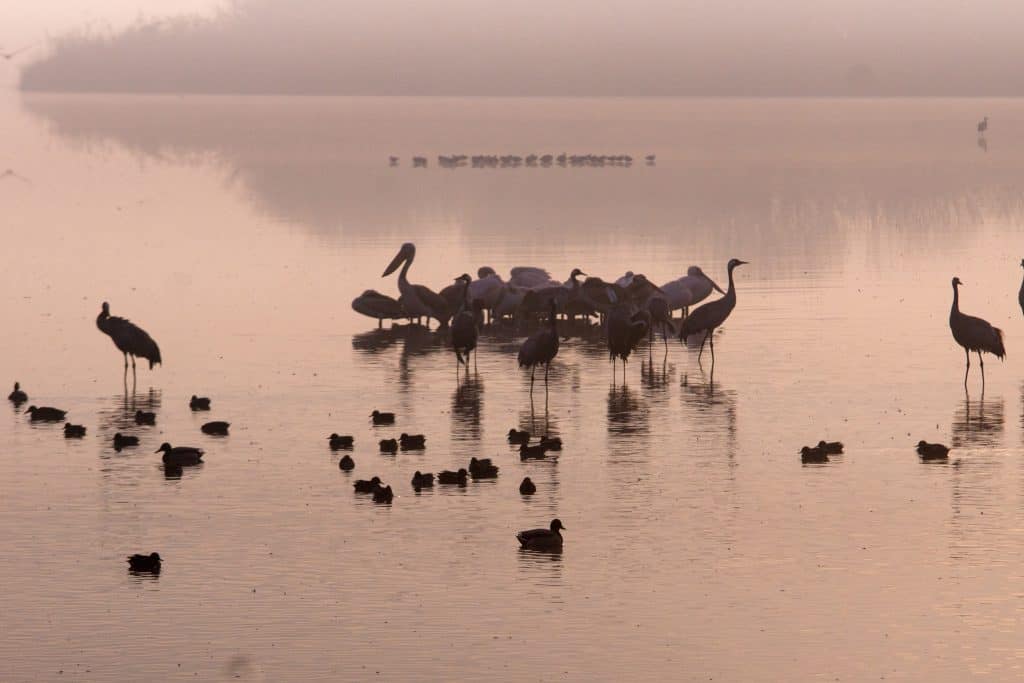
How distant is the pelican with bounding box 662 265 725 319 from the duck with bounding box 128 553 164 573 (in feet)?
76.4

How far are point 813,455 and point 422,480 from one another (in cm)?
583

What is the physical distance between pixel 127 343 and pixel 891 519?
15889mm

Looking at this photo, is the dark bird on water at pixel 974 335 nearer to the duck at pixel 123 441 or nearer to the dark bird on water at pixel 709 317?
the dark bird on water at pixel 709 317

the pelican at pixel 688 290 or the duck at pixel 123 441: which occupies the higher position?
the pelican at pixel 688 290

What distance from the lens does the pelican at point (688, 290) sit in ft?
148

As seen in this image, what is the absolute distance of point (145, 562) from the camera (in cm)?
2256

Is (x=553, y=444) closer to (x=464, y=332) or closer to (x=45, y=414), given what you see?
(x=464, y=332)

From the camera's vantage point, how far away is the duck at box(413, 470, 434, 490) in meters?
26.8

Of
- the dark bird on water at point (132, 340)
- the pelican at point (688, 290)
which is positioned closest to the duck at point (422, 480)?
the dark bird on water at point (132, 340)

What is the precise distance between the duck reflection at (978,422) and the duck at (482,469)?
23.8 feet

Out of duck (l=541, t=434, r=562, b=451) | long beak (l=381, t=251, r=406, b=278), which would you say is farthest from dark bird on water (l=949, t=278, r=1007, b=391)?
long beak (l=381, t=251, r=406, b=278)

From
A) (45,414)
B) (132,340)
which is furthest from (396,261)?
(45,414)

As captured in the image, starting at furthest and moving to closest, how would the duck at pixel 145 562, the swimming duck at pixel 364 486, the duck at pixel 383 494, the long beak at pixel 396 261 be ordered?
1. the long beak at pixel 396 261
2. the swimming duck at pixel 364 486
3. the duck at pixel 383 494
4. the duck at pixel 145 562

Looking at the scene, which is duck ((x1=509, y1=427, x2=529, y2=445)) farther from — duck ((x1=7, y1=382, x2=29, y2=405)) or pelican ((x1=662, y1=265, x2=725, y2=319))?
pelican ((x1=662, y1=265, x2=725, y2=319))
